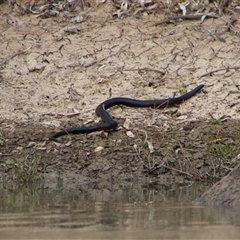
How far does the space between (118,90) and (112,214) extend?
4.93 m

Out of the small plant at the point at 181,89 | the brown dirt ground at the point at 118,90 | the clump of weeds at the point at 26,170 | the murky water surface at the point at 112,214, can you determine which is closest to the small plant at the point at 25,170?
the clump of weeds at the point at 26,170

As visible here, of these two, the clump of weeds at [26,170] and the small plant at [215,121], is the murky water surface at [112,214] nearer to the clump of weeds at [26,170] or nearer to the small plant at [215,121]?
the clump of weeds at [26,170]

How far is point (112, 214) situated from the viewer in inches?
255

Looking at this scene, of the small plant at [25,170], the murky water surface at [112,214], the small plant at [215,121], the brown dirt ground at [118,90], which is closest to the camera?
the murky water surface at [112,214]

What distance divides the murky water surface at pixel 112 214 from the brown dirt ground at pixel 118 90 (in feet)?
2.55

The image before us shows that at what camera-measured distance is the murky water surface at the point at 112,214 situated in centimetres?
545

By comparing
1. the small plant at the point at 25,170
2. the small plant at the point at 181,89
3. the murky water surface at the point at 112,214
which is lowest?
the small plant at the point at 181,89

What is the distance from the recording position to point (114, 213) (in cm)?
655

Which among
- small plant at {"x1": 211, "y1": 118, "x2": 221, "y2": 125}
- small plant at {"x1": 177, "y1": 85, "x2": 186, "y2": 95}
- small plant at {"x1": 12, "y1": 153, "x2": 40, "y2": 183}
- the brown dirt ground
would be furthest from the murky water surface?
small plant at {"x1": 177, "y1": 85, "x2": 186, "y2": 95}

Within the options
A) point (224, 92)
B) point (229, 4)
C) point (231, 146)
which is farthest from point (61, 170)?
point (229, 4)

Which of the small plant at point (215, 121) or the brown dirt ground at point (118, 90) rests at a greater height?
the brown dirt ground at point (118, 90)

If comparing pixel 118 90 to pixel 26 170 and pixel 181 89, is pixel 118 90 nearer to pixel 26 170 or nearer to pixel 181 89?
pixel 181 89

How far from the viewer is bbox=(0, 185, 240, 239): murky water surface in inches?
215

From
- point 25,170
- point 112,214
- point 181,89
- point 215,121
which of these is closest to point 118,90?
point 181,89
